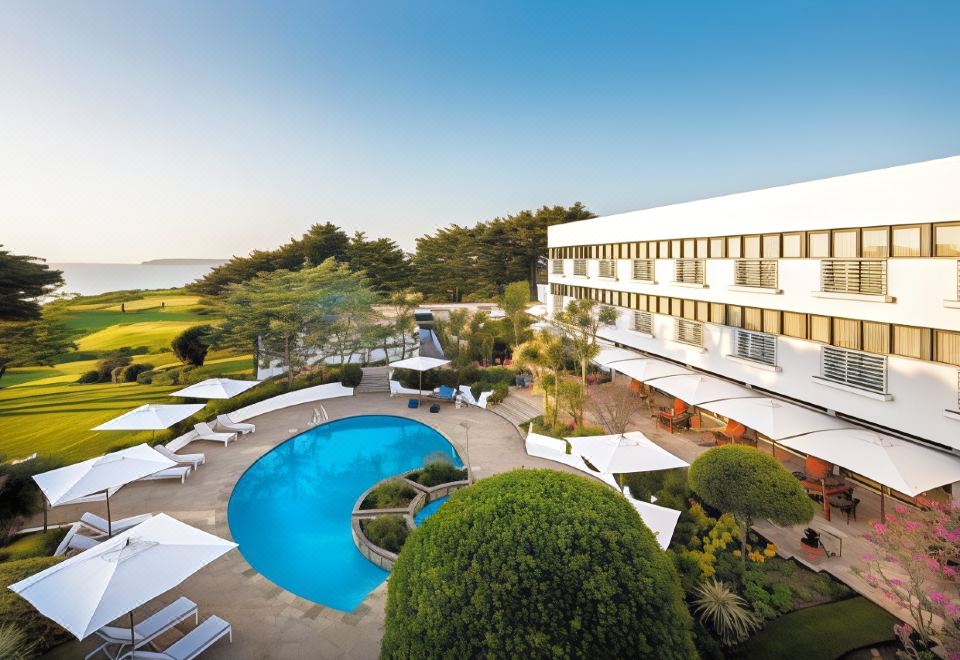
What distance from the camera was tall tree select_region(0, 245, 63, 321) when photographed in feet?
48.7

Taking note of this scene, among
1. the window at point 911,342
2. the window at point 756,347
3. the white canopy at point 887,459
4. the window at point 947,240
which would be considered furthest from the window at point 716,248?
the white canopy at point 887,459

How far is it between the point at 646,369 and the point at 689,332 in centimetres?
310

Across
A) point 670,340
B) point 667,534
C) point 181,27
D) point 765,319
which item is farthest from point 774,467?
point 181,27

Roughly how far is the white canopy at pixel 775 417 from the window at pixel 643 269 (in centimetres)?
990

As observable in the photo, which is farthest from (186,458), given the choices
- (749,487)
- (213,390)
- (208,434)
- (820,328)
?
(820,328)

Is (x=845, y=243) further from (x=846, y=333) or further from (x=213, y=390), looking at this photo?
(x=213, y=390)

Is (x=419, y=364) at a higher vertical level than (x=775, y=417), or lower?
higher

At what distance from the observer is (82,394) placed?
21141 mm

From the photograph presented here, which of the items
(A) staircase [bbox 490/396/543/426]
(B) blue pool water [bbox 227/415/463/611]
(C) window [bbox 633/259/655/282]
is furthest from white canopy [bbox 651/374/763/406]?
(B) blue pool water [bbox 227/415/463/611]

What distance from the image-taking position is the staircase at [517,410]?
2020cm

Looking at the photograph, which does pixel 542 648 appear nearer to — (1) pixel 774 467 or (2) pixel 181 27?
(1) pixel 774 467

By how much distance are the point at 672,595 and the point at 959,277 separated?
37.6 ft

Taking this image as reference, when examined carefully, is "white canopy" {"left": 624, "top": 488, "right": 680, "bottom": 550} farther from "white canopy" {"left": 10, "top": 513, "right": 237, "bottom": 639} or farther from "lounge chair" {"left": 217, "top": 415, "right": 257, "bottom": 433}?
"lounge chair" {"left": 217, "top": 415, "right": 257, "bottom": 433}

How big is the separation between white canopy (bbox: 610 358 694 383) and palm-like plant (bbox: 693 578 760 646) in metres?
10.1
